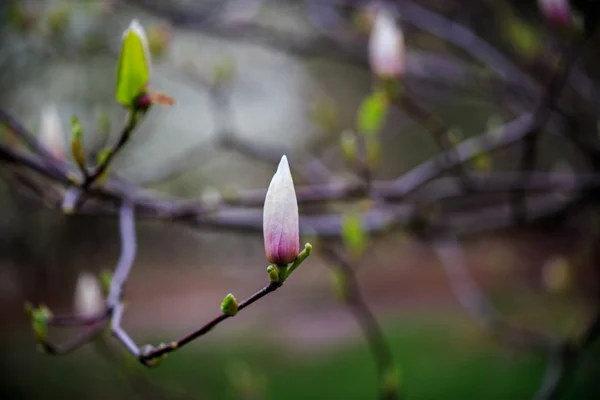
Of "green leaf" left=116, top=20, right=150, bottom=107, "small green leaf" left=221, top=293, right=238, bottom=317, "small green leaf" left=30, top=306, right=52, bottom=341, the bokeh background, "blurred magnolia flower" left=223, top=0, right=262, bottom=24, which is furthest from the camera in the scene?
"blurred magnolia flower" left=223, top=0, right=262, bottom=24

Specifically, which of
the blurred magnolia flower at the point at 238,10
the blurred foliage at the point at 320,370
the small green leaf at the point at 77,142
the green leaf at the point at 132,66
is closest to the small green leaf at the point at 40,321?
the small green leaf at the point at 77,142

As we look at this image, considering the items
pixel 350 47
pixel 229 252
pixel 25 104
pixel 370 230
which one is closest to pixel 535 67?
pixel 350 47

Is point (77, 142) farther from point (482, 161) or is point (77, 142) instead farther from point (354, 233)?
point (482, 161)

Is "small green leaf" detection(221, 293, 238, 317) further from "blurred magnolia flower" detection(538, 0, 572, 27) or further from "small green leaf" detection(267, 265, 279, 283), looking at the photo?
"blurred magnolia flower" detection(538, 0, 572, 27)

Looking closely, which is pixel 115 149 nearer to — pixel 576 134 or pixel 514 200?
pixel 514 200

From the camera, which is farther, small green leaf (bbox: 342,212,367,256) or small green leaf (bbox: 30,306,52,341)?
small green leaf (bbox: 342,212,367,256)

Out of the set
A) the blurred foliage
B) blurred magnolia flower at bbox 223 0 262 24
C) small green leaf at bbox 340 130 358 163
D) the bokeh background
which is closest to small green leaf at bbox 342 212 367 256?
small green leaf at bbox 340 130 358 163
